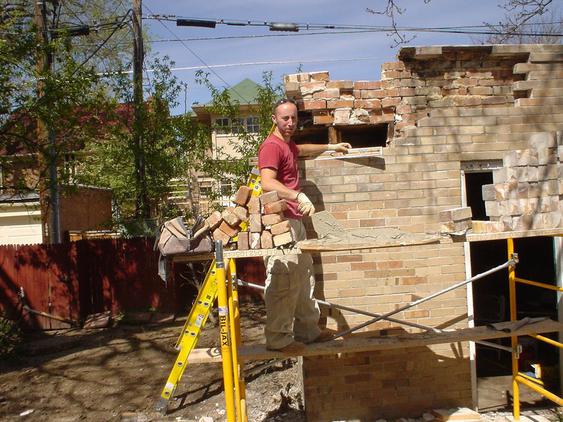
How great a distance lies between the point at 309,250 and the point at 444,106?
109 inches

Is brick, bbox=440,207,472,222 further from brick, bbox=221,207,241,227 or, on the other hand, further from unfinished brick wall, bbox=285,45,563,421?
brick, bbox=221,207,241,227

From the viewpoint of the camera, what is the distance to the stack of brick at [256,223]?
3455mm

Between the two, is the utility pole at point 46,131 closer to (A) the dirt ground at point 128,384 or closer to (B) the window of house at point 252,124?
(A) the dirt ground at point 128,384

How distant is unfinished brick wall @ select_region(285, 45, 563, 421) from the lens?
507cm

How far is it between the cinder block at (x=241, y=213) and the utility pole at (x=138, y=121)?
32.3 ft

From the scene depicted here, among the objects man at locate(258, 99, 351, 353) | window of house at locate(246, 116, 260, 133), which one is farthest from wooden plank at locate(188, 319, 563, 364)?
window of house at locate(246, 116, 260, 133)

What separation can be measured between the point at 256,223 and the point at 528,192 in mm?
2256

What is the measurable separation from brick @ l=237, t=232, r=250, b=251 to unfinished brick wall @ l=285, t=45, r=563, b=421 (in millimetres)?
1657

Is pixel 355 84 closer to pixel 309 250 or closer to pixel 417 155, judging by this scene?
pixel 417 155

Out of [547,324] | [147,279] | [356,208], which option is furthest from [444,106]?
[147,279]

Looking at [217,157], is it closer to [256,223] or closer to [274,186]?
[274,186]

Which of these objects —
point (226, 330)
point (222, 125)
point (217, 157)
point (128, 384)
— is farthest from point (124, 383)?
point (222, 125)

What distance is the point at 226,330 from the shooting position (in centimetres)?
353

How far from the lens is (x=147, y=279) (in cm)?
1147
